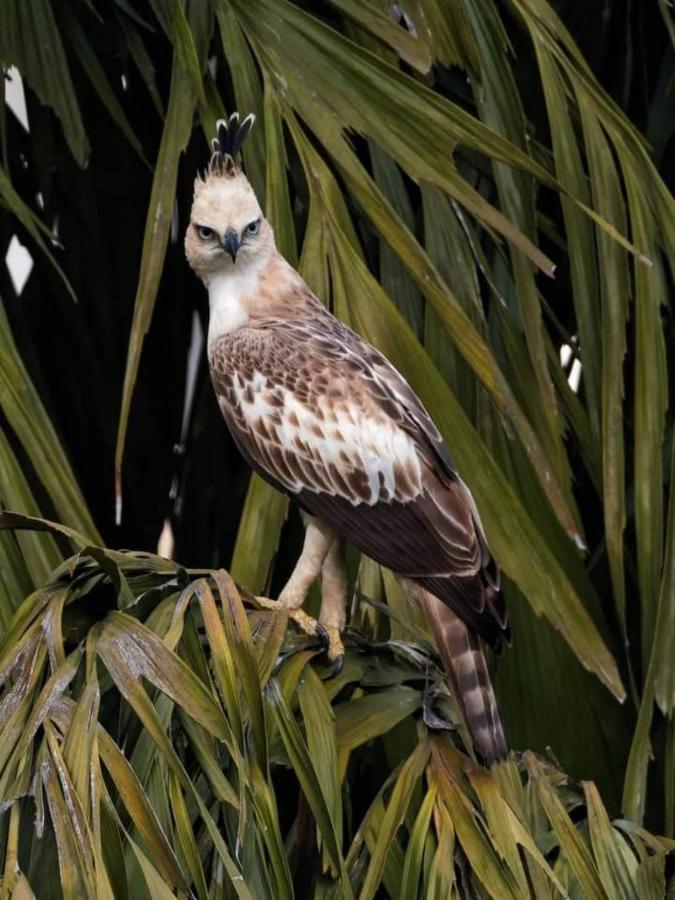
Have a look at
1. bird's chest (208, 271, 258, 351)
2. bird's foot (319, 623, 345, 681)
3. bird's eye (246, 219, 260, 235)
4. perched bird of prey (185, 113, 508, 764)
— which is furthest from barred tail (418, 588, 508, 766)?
bird's eye (246, 219, 260, 235)

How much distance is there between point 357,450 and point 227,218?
48cm

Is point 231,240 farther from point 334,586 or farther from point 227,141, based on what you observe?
point 334,586

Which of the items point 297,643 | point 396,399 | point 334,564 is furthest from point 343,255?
point 297,643

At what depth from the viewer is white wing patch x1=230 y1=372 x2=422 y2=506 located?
252 centimetres

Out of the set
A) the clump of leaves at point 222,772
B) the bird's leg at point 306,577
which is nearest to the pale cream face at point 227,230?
the bird's leg at point 306,577

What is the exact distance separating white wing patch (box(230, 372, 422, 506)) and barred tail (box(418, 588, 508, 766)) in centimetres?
20

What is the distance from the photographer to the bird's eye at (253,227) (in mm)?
2795

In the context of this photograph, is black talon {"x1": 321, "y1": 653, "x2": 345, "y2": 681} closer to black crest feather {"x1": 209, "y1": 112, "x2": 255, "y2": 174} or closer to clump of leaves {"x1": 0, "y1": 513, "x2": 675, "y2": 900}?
clump of leaves {"x1": 0, "y1": 513, "x2": 675, "y2": 900}

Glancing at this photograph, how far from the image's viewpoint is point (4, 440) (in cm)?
263

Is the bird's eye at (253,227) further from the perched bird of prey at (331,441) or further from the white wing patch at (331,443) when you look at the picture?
the white wing patch at (331,443)

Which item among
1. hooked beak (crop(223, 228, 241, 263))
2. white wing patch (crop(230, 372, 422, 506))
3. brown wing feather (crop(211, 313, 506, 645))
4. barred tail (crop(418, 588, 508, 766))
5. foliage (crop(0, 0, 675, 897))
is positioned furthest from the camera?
hooked beak (crop(223, 228, 241, 263))

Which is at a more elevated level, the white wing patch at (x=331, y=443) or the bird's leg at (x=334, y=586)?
the white wing patch at (x=331, y=443)

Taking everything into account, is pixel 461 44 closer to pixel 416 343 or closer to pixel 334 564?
pixel 416 343

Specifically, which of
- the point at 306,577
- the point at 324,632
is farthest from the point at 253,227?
the point at 324,632
